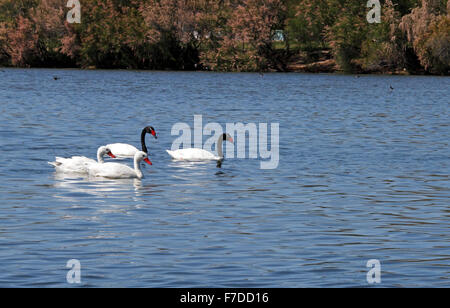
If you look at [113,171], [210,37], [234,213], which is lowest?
[234,213]

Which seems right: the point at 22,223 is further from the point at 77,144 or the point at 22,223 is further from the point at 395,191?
the point at 77,144

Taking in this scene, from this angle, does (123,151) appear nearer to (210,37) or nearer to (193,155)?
(193,155)

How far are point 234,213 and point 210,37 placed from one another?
11151cm

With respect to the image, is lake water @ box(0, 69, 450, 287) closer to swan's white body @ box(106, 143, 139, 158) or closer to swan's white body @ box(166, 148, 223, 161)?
swan's white body @ box(166, 148, 223, 161)

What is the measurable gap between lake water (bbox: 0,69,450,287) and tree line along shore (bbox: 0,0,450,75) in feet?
267

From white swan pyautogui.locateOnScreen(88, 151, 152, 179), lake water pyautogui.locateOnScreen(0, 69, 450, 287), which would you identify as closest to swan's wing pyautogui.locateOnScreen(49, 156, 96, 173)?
white swan pyautogui.locateOnScreen(88, 151, 152, 179)

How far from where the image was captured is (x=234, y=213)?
1842cm

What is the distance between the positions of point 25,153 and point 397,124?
21779mm

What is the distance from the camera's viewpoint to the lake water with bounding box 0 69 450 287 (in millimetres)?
13344

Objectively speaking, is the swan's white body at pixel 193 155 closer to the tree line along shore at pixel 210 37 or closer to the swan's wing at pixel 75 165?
the swan's wing at pixel 75 165

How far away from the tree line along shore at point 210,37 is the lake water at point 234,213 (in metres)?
81.4

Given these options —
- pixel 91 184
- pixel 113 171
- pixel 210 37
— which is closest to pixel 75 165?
pixel 113 171

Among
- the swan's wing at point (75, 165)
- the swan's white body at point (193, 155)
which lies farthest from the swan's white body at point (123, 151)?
the swan's wing at point (75, 165)

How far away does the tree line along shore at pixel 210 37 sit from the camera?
120 m
